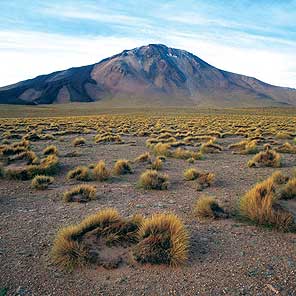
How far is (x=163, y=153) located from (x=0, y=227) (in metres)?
10.4

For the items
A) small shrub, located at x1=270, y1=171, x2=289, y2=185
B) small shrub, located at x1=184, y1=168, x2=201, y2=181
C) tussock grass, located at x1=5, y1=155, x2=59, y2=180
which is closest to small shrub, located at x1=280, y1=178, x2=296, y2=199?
small shrub, located at x1=270, y1=171, x2=289, y2=185

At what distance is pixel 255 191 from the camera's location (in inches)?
276

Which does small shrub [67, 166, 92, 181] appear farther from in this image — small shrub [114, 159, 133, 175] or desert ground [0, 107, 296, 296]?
small shrub [114, 159, 133, 175]

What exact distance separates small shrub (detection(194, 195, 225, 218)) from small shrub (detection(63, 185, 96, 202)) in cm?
276

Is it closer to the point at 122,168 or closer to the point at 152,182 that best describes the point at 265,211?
the point at 152,182

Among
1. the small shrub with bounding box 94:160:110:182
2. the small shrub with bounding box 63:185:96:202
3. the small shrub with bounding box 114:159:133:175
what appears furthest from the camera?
the small shrub with bounding box 114:159:133:175

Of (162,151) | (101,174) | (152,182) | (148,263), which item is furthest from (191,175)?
(162,151)

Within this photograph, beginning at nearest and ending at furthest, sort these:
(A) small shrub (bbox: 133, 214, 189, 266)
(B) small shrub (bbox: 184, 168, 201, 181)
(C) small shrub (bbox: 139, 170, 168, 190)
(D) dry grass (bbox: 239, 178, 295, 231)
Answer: (A) small shrub (bbox: 133, 214, 189, 266) → (D) dry grass (bbox: 239, 178, 295, 231) → (C) small shrub (bbox: 139, 170, 168, 190) → (B) small shrub (bbox: 184, 168, 201, 181)

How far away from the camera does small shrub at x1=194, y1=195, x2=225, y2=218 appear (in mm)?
6781

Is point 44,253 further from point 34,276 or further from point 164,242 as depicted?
point 164,242

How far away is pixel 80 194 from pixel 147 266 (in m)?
4.06

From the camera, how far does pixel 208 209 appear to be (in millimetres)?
6816

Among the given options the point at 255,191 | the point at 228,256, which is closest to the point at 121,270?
the point at 228,256

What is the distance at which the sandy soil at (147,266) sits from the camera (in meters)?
4.32
